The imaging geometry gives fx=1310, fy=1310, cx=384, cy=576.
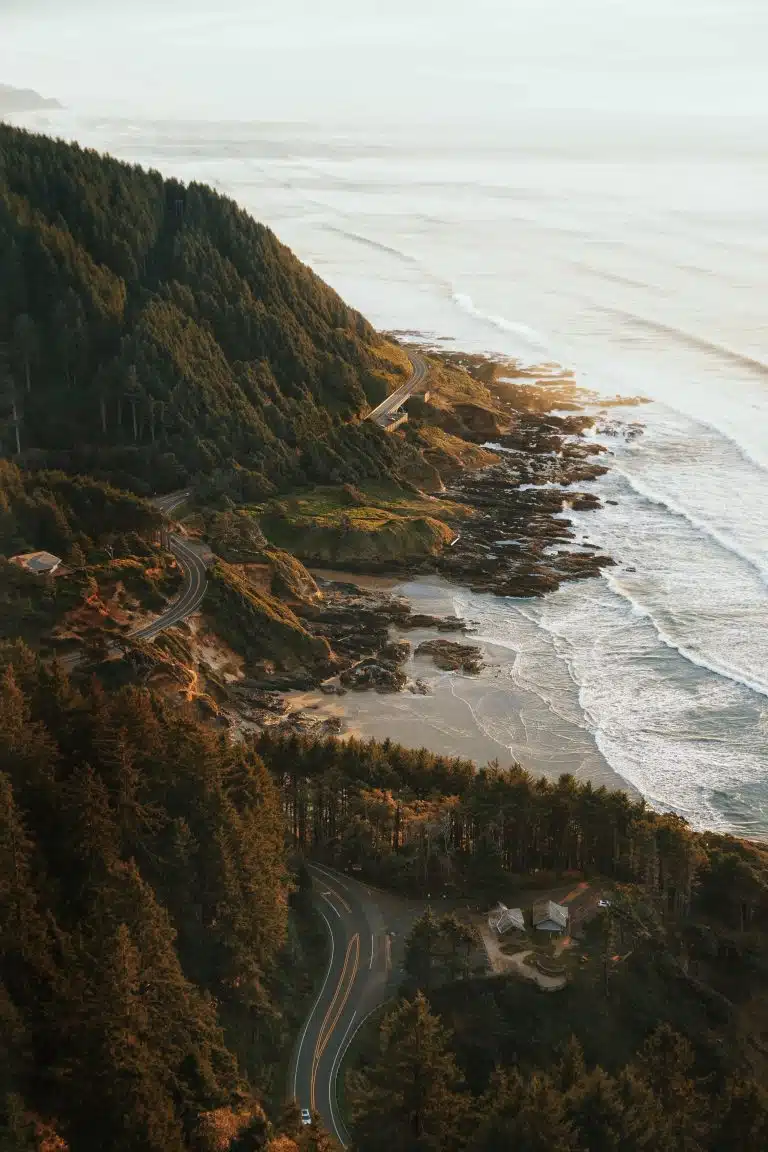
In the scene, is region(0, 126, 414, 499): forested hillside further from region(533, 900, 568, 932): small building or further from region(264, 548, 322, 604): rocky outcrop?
region(533, 900, 568, 932): small building

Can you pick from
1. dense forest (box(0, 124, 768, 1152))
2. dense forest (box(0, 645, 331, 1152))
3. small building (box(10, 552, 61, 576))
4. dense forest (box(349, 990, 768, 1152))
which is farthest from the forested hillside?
dense forest (box(349, 990, 768, 1152))

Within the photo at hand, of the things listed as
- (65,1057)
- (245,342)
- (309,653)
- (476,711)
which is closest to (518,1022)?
(65,1057)

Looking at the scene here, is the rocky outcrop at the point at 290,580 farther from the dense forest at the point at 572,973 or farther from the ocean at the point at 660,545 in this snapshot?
the dense forest at the point at 572,973

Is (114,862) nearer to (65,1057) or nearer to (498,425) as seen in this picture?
(65,1057)

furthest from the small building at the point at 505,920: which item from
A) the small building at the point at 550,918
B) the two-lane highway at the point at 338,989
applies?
the two-lane highway at the point at 338,989

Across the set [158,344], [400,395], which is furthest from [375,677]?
[400,395]

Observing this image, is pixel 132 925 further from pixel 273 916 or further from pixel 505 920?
pixel 505 920
